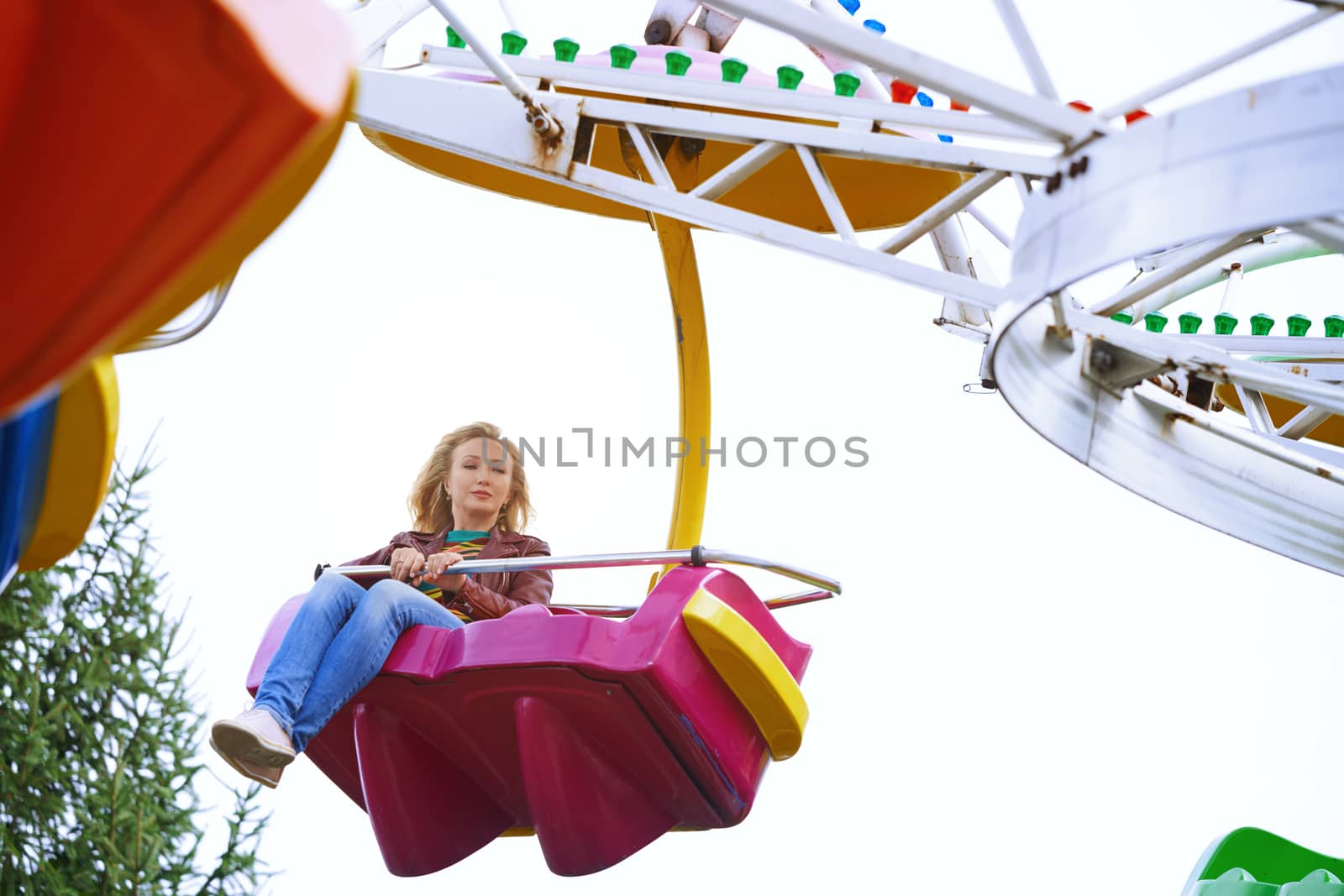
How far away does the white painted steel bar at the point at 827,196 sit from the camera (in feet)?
12.1

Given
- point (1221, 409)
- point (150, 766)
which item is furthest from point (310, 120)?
point (150, 766)

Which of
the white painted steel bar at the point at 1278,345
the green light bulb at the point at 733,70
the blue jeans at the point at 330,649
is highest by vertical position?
the green light bulb at the point at 733,70

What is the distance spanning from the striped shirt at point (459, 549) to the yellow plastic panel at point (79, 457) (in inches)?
96.7

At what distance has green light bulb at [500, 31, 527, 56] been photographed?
4.13 m

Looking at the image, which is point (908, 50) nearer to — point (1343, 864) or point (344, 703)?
point (344, 703)

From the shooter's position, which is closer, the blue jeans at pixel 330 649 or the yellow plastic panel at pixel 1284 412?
the blue jeans at pixel 330 649

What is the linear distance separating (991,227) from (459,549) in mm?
2017

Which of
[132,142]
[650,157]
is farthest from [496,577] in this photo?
[132,142]

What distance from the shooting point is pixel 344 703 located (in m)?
3.95

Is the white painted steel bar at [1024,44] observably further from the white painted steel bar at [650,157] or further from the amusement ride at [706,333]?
the white painted steel bar at [650,157]

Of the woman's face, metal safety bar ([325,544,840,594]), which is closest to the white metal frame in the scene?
metal safety bar ([325,544,840,594])

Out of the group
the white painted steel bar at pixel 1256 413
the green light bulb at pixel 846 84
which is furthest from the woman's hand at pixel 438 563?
the white painted steel bar at pixel 1256 413

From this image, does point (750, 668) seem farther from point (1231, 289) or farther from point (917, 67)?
point (1231, 289)

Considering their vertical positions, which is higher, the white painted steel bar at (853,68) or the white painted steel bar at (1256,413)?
the white painted steel bar at (853,68)
